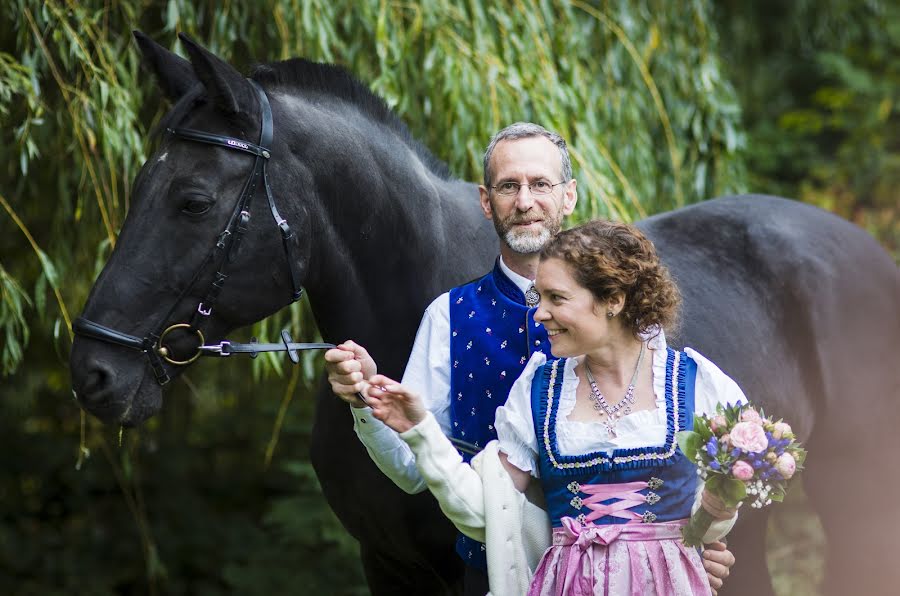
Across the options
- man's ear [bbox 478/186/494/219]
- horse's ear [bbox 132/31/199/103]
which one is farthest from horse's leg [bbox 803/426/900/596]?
horse's ear [bbox 132/31/199/103]

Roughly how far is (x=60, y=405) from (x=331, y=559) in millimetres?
2179

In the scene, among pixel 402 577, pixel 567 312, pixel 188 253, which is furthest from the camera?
pixel 402 577

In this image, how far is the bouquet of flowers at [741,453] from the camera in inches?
77.1

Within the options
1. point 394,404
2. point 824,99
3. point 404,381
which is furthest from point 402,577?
point 824,99

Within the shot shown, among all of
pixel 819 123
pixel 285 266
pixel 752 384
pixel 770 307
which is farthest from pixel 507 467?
pixel 819 123

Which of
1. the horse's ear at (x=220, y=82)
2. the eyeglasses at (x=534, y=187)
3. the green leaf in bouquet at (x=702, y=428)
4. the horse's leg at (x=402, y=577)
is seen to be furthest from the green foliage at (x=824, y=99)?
the green leaf in bouquet at (x=702, y=428)

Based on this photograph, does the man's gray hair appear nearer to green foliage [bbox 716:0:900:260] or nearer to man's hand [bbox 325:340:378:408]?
man's hand [bbox 325:340:378:408]

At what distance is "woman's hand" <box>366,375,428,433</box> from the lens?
2186 millimetres

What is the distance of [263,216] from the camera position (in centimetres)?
246

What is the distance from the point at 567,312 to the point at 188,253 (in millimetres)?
889

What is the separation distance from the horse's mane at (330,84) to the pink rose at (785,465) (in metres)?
1.43

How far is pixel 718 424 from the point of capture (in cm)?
202

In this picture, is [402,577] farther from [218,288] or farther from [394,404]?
[218,288]

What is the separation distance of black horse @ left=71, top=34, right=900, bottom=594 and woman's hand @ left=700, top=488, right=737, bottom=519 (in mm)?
882
